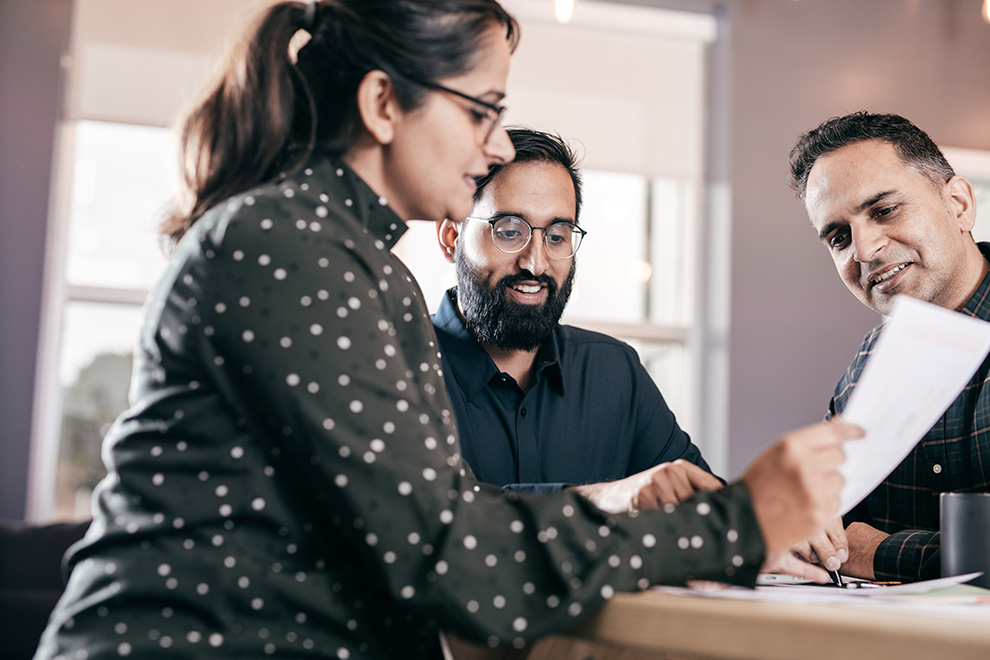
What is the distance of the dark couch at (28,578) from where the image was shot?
7.73ft

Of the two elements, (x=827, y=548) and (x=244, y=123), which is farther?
(x=827, y=548)

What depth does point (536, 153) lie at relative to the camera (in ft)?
6.73

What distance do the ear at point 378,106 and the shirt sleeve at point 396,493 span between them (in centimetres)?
22

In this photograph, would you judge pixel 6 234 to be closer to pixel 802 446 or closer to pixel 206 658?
pixel 206 658

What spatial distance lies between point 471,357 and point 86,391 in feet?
7.16

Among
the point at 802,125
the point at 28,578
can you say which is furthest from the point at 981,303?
the point at 28,578

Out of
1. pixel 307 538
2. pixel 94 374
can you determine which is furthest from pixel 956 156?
pixel 307 538

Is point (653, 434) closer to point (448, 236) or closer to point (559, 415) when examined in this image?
point (559, 415)

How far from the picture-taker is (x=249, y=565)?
2.56ft

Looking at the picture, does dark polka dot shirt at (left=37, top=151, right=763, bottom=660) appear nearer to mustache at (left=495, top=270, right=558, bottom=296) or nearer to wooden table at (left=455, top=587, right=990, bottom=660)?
wooden table at (left=455, top=587, right=990, bottom=660)

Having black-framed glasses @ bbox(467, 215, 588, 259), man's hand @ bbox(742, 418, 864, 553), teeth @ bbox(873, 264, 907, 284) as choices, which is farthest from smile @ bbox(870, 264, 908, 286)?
man's hand @ bbox(742, 418, 864, 553)

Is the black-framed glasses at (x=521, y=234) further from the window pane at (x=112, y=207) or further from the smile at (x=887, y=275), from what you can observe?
the window pane at (x=112, y=207)

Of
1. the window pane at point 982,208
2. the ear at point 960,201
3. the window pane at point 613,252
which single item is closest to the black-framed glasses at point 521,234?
the ear at point 960,201

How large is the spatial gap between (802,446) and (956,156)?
3.82 m
